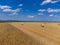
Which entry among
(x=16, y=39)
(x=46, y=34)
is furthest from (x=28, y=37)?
(x=46, y=34)

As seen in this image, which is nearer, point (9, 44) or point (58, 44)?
point (9, 44)

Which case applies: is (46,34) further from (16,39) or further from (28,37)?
(16,39)

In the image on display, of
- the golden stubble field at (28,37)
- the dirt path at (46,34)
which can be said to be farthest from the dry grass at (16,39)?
the dirt path at (46,34)

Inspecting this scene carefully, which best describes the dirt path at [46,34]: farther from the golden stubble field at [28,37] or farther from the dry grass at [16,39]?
the dry grass at [16,39]

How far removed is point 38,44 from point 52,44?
919 mm

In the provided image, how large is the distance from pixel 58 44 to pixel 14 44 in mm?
2512

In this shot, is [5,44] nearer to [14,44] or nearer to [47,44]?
[14,44]

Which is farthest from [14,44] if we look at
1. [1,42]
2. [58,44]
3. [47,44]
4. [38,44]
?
[58,44]

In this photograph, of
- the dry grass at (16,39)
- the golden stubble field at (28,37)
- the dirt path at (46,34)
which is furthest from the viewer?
the dirt path at (46,34)

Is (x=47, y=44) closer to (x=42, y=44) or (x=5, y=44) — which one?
(x=42, y=44)

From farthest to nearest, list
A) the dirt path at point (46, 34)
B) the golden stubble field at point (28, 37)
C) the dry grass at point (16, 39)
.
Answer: the dirt path at point (46, 34) → the golden stubble field at point (28, 37) → the dry grass at point (16, 39)

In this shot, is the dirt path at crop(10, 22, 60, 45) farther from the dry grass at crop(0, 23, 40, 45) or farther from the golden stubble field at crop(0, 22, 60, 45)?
the dry grass at crop(0, 23, 40, 45)

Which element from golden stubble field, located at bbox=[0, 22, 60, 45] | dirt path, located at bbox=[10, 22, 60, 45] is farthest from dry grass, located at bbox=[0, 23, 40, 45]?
dirt path, located at bbox=[10, 22, 60, 45]

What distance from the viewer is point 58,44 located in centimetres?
860
